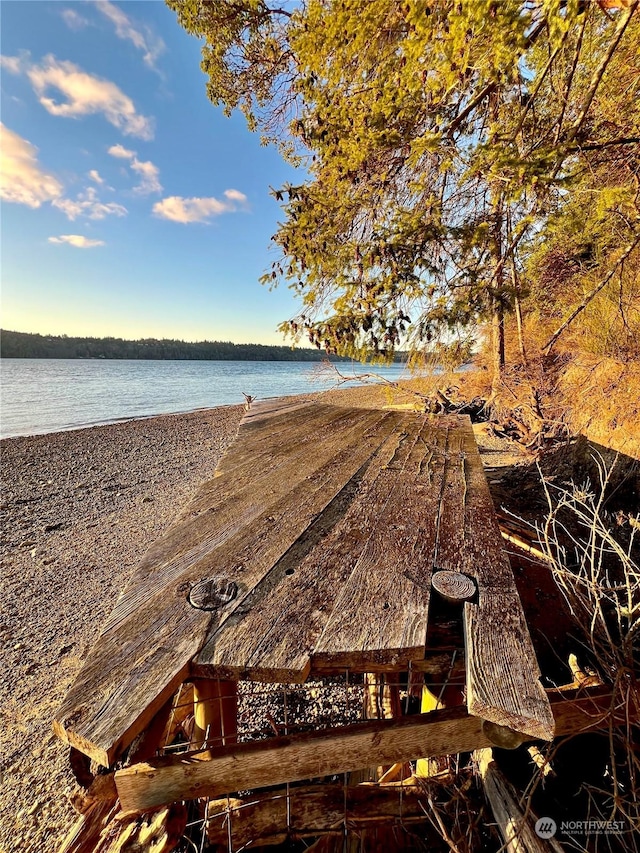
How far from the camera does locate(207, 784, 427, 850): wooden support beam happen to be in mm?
1533

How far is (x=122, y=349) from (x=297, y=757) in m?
90.1

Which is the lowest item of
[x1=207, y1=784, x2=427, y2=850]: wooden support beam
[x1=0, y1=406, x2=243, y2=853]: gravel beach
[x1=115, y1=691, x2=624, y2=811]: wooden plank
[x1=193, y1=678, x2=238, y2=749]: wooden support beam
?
[x1=0, y1=406, x2=243, y2=853]: gravel beach

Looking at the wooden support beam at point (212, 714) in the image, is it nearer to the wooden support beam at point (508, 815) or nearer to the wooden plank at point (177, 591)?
the wooden plank at point (177, 591)

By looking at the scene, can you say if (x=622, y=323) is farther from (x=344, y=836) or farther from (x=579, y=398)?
(x=344, y=836)

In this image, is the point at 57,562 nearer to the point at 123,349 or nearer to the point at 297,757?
the point at 297,757

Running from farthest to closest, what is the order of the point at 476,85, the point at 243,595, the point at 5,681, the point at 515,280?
the point at 515,280, the point at 476,85, the point at 5,681, the point at 243,595

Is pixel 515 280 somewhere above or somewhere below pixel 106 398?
above

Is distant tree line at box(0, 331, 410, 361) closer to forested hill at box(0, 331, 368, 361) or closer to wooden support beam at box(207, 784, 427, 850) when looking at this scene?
forested hill at box(0, 331, 368, 361)

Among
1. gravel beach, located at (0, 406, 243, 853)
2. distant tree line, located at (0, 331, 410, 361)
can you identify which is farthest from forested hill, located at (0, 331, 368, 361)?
gravel beach, located at (0, 406, 243, 853)

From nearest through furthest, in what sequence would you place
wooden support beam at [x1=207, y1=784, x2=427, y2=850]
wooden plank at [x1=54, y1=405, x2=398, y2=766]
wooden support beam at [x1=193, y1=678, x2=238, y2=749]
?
wooden plank at [x1=54, y1=405, x2=398, y2=766], wooden support beam at [x1=207, y1=784, x2=427, y2=850], wooden support beam at [x1=193, y1=678, x2=238, y2=749]

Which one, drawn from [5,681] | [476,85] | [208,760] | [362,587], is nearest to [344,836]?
[208,760]

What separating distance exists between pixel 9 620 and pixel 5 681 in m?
0.97

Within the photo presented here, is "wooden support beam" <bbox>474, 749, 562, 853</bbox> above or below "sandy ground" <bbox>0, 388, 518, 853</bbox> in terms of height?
above

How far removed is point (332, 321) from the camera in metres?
4.10
